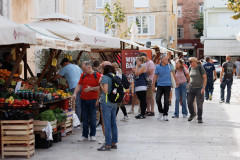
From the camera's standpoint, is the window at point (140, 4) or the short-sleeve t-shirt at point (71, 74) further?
the window at point (140, 4)

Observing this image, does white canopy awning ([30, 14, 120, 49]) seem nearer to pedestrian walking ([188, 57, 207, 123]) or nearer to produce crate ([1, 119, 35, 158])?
pedestrian walking ([188, 57, 207, 123])

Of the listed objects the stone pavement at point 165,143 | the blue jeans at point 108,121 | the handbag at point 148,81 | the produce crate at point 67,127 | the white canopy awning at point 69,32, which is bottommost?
the stone pavement at point 165,143

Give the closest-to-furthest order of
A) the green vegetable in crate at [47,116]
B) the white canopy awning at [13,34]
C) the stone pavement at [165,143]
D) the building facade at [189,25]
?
the white canopy awning at [13,34] → the stone pavement at [165,143] → the green vegetable in crate at [47,116] → the building facade at [189,25]

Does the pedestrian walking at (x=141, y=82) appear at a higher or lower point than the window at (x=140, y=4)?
lower

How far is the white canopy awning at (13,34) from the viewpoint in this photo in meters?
7.54

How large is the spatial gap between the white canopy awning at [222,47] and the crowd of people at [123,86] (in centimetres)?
3284

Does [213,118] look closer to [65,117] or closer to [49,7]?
[65,117]

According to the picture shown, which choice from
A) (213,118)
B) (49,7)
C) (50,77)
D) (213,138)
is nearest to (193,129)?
(213,138)

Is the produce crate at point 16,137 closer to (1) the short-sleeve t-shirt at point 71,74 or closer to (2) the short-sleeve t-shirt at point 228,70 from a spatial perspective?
(1) the short-sleeve t-shirt at point 71,74

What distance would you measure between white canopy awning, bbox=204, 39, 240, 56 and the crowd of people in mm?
32836

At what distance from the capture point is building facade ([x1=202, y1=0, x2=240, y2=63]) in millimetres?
45750

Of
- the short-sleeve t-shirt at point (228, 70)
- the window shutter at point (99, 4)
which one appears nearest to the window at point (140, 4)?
the window shutter at point (99, 4)

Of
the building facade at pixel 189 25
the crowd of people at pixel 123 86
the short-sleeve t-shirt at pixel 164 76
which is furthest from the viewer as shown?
the building facade at pixel 189 25

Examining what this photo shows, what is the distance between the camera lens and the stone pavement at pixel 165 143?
8148mm
